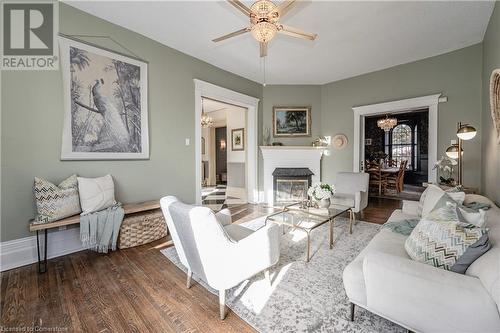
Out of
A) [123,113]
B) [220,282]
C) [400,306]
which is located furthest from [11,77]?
[400,306]

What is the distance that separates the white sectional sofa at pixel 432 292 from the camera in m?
1.02

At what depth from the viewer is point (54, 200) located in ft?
7.64

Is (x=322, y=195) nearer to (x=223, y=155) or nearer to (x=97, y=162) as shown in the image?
(x=97, y=162)

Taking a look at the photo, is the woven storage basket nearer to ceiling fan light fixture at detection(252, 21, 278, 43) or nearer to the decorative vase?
the decorative vase

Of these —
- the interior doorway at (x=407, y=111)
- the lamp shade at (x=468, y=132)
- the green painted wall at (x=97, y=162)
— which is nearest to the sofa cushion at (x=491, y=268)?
the lamp shade at (x=468, y=132)

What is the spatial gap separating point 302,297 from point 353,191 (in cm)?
288

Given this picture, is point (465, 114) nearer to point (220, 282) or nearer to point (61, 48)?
point (220, 282)

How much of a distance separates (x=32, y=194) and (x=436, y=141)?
6278mm

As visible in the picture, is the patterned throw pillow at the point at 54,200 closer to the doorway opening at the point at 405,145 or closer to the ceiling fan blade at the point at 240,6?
the ceiling fan blade at the point at 240,6

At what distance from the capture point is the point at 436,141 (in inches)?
160

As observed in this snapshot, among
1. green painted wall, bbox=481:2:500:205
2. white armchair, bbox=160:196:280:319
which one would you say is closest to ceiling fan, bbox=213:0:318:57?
white armchair, bbox=160:196:280:319

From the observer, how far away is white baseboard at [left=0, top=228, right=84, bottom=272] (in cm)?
226


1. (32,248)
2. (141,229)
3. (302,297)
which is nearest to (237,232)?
(302,297)

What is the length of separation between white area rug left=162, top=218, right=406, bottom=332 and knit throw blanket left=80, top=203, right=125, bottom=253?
672 millimetres
